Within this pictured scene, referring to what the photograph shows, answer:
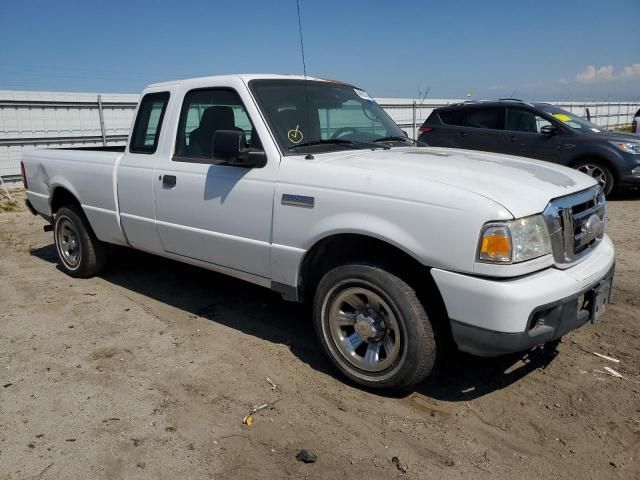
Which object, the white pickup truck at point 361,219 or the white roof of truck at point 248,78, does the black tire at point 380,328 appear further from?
the white roof of truck at point 248,78

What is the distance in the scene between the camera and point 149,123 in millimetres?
4703

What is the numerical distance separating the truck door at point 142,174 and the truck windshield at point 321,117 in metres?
1.15

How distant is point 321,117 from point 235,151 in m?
0.89

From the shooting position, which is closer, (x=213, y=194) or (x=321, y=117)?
(x=213, y=194)

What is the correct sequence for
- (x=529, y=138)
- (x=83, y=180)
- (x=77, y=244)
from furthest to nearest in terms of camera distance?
(x=529, y=138), (x=77, y=244), (x=83, y=180)

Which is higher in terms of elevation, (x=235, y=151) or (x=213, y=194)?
(x=235, y=151)

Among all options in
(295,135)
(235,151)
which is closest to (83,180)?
(235,151)

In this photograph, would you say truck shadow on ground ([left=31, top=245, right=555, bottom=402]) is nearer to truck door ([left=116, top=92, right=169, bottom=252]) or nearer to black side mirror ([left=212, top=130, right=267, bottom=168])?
truck door ([left=116, top=92, right=169, bottom=252])

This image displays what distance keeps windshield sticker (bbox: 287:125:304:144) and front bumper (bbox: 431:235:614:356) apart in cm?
145

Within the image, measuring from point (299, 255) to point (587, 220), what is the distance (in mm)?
1788

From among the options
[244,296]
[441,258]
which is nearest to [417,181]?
[441,258]

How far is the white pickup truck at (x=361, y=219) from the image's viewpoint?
110 inches

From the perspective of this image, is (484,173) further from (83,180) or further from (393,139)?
(83,180)

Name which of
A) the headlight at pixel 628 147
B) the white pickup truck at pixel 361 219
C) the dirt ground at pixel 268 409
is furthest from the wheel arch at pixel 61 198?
the headlight at pixel 628 147
